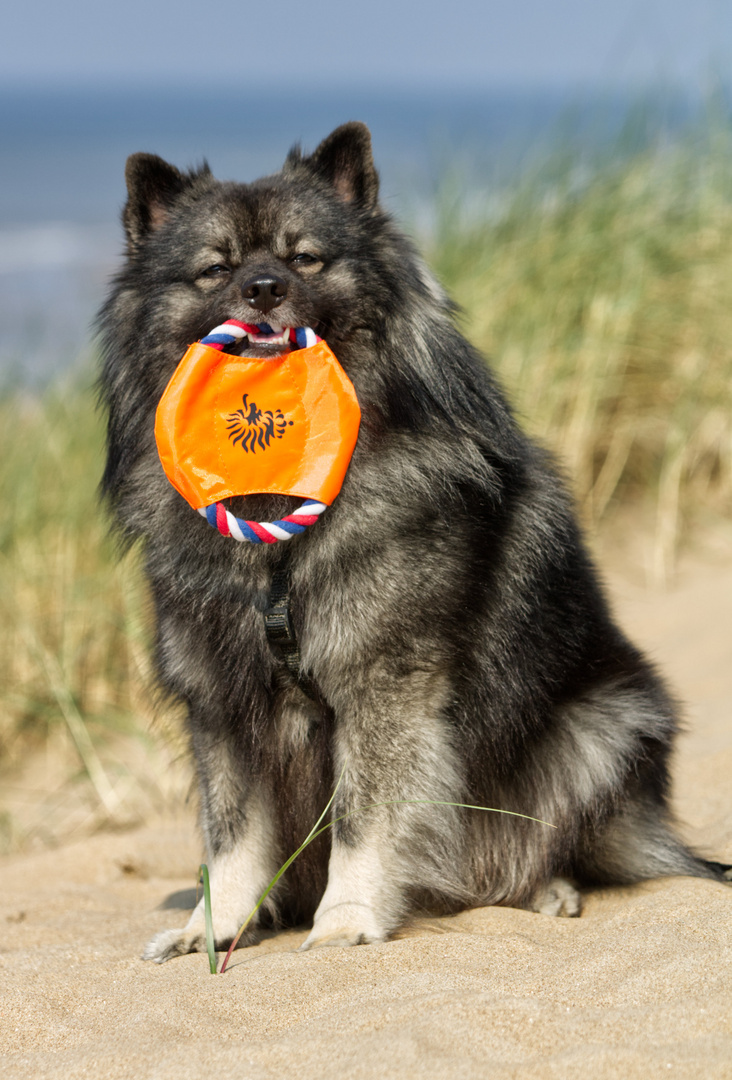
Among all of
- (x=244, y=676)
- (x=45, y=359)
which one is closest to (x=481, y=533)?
(x=244, y=676)

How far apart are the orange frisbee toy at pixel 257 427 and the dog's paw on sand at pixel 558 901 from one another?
1.24 m

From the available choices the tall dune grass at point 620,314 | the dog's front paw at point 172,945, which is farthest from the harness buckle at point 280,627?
the tall dune grass at point 620,314

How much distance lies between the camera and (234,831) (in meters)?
2.79

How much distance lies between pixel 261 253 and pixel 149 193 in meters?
0.46

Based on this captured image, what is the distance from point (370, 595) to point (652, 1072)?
1.29 meters

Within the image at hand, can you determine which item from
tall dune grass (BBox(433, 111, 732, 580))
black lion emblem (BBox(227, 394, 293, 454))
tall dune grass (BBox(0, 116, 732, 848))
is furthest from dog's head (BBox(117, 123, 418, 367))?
tall dune grass (BBox(433, 111, 732, 580))

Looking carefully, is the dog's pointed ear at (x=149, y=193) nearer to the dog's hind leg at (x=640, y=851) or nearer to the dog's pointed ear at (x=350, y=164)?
the dog's pointed ear at (x=350, y=164)

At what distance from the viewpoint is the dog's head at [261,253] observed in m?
2.64

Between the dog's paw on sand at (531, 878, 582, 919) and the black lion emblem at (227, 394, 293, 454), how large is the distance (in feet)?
4.75

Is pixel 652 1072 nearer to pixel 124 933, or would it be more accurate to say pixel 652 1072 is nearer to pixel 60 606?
pixel 124 933

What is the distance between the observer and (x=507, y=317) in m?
6.28

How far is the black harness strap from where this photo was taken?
2.63 m

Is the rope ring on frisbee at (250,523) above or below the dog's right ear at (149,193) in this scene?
below

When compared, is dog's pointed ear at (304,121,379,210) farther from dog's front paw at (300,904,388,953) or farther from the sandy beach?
the sandy beach
